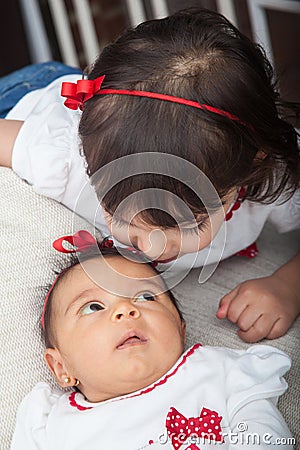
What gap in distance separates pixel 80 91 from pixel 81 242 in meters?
0.23

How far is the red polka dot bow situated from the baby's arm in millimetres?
240

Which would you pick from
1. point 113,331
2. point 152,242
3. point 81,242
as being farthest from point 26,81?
point 113,331

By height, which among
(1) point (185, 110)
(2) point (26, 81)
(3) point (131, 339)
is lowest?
(3) point (131, 339)

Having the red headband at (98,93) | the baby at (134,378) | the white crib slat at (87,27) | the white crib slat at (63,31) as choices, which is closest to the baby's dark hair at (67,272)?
the baby at (134,378)

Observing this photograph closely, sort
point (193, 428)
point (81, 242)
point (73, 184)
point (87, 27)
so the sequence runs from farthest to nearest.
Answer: point (87, 27), point (73, 184), point (81, 242), point (193, 428)

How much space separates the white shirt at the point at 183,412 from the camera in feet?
3.10

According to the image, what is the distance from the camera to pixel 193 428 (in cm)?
95

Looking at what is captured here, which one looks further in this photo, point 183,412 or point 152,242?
point 152,242

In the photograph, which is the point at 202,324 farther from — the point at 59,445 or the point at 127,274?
the point at 59,445

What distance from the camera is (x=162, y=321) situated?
3.40 ft

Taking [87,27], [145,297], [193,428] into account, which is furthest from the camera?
[87,27]

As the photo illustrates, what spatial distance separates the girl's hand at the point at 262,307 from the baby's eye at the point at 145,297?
0.58 feet

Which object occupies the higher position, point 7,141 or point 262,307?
point 7,141

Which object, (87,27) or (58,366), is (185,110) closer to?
(58,366)
